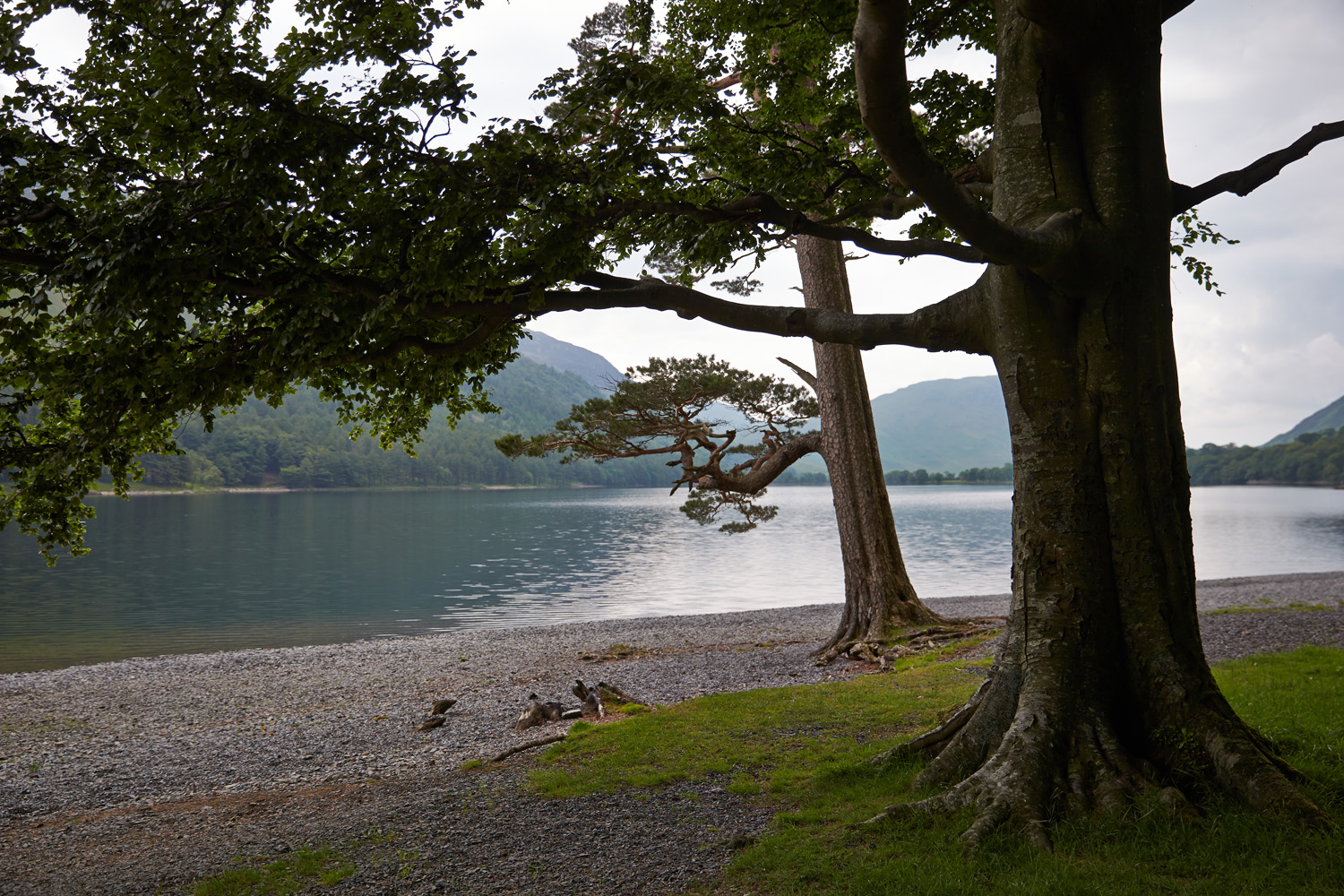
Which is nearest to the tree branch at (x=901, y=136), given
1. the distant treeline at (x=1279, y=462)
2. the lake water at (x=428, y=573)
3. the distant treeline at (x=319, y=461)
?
the lake water at (x=428, y=573)

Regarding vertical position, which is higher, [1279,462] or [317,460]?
[317,460]

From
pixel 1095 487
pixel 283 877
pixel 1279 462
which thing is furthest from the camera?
pixel 1279 462

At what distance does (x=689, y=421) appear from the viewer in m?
15.1

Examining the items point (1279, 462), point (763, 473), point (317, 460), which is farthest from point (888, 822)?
point (1279, 462)

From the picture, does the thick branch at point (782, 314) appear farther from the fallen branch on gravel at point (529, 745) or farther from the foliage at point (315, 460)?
the foliage at point (315, 460)

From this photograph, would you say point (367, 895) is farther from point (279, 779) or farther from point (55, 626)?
point (55, 626)

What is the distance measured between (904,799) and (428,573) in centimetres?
3377

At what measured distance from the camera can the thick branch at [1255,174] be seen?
5582 mm

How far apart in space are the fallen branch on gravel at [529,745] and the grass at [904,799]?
0.52 ft

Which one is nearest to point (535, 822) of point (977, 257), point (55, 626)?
point (977, 257)

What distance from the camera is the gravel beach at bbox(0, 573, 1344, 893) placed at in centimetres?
486

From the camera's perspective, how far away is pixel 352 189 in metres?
5.55

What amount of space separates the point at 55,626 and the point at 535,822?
23538 mm

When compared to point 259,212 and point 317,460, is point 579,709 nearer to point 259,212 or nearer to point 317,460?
point 259,212
